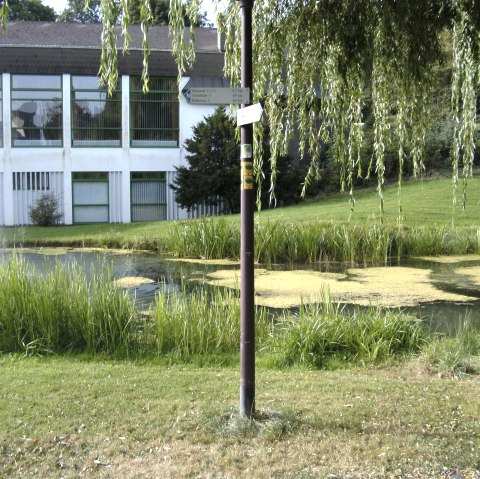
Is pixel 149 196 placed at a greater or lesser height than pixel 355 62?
lesser

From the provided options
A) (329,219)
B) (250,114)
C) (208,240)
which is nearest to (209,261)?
(208,240)

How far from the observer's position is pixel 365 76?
516 cm

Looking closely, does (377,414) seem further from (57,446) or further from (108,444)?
A: (57,446)

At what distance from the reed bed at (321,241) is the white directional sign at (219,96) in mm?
10439

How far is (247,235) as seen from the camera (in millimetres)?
4133

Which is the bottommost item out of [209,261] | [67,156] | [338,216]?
[209,261]

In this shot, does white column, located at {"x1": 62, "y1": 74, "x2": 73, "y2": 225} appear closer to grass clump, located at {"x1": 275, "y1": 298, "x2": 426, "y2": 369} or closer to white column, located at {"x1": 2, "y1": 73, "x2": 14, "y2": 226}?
white column, located at {"x1": 2, "y1": 73, "x2": 14, "y2": 226}

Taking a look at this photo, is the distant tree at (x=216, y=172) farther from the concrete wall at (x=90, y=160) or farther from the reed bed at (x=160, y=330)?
the reed bed at (x=160, y=330)

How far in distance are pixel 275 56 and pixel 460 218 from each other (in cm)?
1511

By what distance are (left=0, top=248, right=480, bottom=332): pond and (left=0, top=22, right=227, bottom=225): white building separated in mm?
10494

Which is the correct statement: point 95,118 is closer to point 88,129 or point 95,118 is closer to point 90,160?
point 88,129

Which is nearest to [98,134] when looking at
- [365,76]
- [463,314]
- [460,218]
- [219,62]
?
[219,62]

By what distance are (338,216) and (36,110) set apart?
526 inches

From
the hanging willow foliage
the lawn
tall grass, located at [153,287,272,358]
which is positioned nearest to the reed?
the lawn
